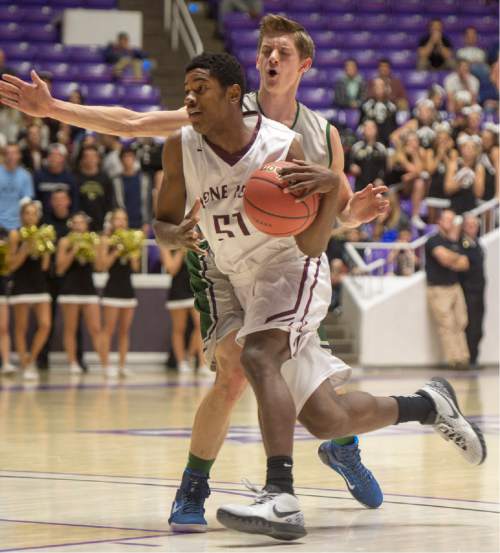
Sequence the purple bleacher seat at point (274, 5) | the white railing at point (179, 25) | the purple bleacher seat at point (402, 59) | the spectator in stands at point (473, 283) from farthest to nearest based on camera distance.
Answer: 1. the purple bleacher seat at point (274, 5)
2. the purple bleacher seat at point (402, 59)
3. the white railing at point (179, 25)
4. the spectator in stands at point (473, 283)

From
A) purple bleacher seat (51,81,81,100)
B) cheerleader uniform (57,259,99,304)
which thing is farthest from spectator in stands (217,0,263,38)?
cheerleader uniform (57,259,99,304)

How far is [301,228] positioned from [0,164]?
10.3 meters

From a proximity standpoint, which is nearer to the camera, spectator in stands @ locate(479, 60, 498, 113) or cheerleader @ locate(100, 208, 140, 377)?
cheerleader @ locate(100, 208, 140, 377)

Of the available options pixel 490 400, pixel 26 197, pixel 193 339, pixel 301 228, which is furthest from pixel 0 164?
pixel 301 228

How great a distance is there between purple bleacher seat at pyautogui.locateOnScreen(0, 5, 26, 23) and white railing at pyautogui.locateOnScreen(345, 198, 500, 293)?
7.37 meters

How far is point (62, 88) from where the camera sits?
18.8m

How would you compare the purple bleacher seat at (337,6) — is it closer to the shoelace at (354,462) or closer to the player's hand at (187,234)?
the shoelace at (354,462)

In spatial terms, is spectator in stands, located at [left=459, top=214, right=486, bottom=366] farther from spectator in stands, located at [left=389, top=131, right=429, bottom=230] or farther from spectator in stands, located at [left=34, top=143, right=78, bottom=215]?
spectator in stands, located at [left=34, top=143, right=78, bottom=215]

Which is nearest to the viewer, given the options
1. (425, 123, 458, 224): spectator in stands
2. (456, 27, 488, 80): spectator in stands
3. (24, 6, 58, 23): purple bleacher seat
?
(425, 123, 458, 224): spectator in stands

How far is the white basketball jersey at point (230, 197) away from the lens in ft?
16.6

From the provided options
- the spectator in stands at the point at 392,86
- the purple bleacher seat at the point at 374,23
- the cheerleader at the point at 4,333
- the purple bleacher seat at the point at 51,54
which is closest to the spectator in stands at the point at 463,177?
the spectator in stands at the point at 392,86

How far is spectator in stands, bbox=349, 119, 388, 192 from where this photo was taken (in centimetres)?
1645

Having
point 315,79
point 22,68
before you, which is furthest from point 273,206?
point 315,79

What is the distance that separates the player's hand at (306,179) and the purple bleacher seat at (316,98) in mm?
14751
